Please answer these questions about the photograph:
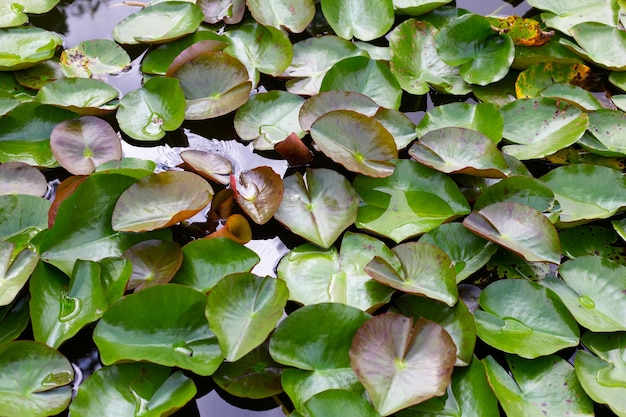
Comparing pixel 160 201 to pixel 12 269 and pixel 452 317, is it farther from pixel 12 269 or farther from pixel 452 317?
pixel 452 317

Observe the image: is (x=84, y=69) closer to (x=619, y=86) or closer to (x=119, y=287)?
(x=119, y=287)

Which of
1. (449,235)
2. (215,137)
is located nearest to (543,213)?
(449,235)

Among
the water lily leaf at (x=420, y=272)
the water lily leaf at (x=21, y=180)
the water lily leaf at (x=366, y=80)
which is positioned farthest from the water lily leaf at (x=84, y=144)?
the water lily leaf at (x=420, y=272)

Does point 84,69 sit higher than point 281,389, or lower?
higher

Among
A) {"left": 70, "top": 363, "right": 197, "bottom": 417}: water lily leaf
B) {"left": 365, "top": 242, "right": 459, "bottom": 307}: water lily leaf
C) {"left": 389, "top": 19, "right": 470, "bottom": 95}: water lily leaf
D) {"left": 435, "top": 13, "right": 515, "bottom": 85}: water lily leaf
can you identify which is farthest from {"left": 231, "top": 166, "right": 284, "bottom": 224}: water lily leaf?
{"left": 435, "top": 13, "right": 515, "bottom": 85}: water lily leaf

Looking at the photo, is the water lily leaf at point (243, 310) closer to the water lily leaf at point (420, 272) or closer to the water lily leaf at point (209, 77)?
the water lily leaf at point (420, 272)
